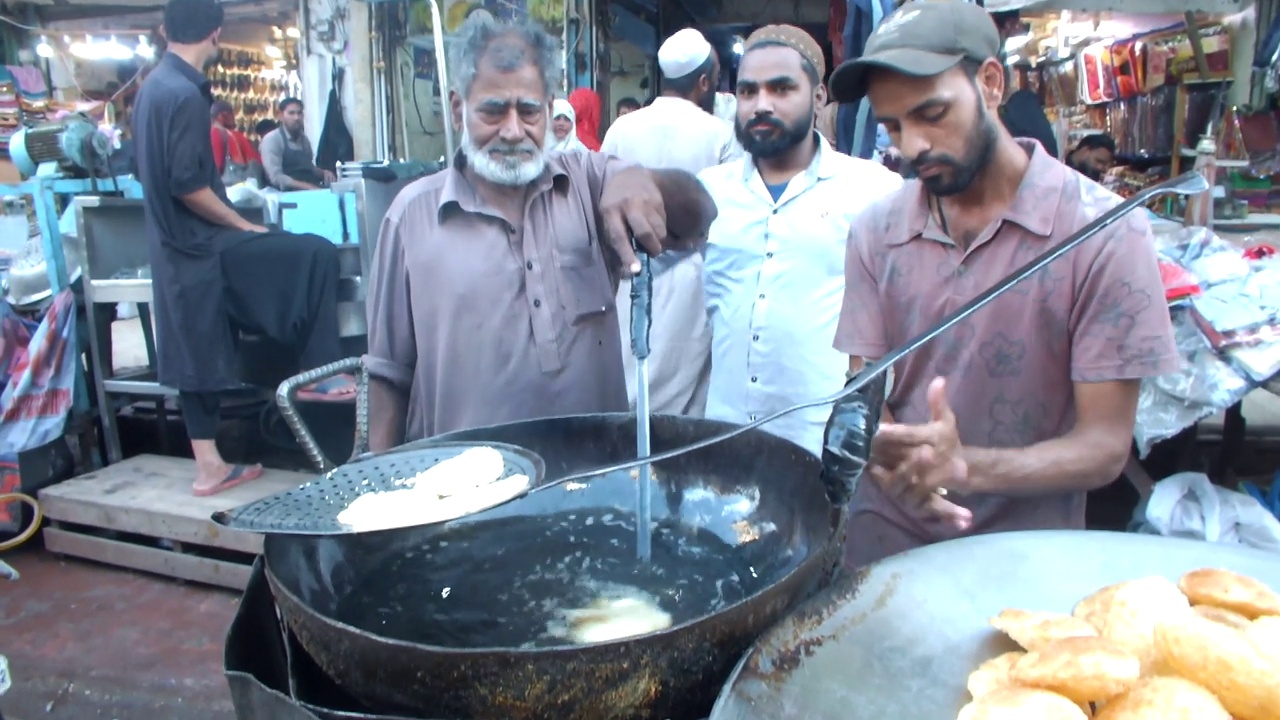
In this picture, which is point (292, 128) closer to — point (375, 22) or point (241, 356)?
point (375, 22)

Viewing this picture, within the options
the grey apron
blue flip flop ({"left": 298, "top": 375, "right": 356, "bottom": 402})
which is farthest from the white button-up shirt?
the grey apron

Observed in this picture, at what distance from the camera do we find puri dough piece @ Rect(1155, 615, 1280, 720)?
0.88 m

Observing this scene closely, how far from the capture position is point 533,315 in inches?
83.2

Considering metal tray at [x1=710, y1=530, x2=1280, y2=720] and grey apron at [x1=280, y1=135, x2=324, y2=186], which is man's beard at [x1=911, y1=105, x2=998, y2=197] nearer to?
metal tray at [x1=710, y1=530, x2=1280, y2=720]

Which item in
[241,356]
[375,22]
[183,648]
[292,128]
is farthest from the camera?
[292,128]

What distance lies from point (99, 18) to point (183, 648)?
450 inches

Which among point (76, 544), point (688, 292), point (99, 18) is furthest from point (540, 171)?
point (99, 18)

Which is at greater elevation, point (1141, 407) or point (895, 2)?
point (895, 2)

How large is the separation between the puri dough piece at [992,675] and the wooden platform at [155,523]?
11.2 feet

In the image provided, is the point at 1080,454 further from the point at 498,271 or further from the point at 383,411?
the point at 383,411

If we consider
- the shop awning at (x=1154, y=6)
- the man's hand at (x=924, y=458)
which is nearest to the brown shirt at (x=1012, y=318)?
the man's hand at (x=924, y=458)

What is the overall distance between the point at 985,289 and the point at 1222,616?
78 centimetres

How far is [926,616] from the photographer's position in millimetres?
1061

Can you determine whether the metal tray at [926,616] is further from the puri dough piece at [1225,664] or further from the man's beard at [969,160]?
the man's beard at [969,160]
